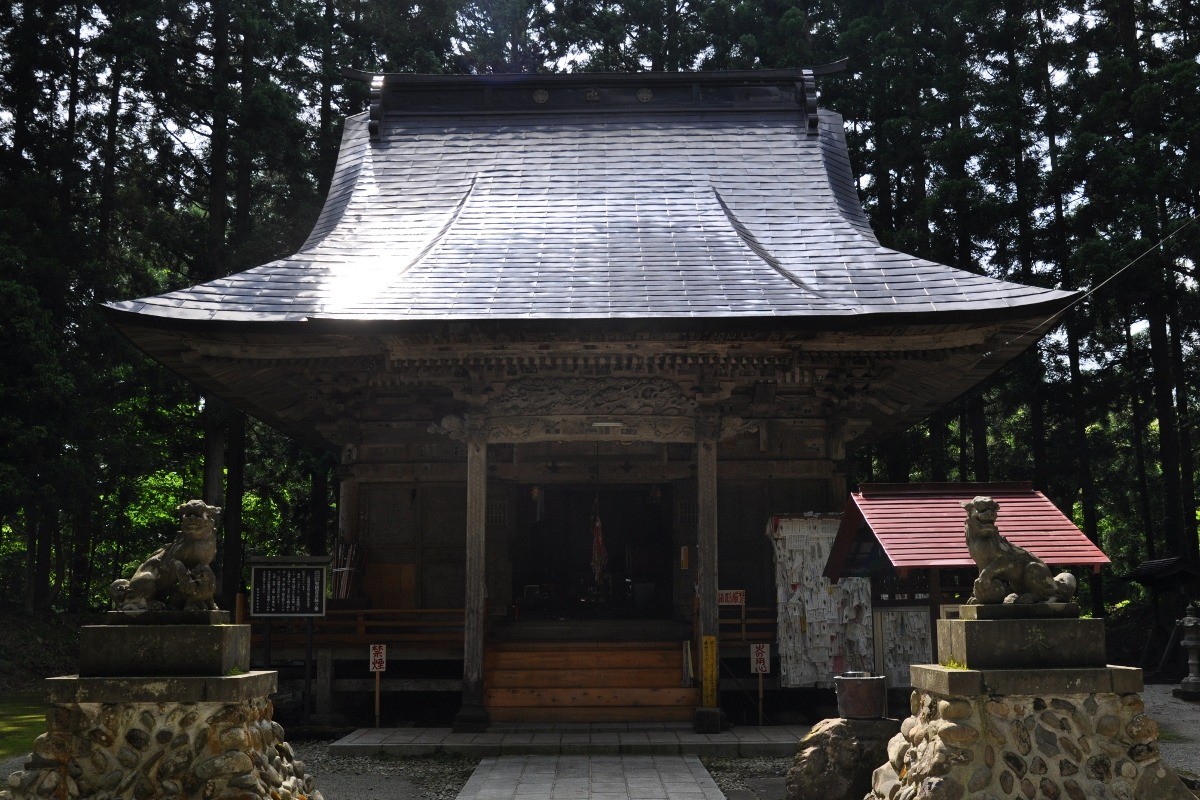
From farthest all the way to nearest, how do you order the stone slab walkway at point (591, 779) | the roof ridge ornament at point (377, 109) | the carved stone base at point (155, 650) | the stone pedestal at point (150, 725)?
the roof ridge ornament at point (377, 109)
the stone slab walkway at point (591, 779)
the carved stone base at point (155, 650)
the stone pedestal at point (150, 725)

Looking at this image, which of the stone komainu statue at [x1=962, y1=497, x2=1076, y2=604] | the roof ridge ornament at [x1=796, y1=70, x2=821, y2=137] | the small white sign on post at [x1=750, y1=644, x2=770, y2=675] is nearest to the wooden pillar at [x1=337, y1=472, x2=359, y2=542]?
the small white sign on post at [x1=750, y1=644, x2=770, y2=675]

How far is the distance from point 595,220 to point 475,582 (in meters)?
4.67

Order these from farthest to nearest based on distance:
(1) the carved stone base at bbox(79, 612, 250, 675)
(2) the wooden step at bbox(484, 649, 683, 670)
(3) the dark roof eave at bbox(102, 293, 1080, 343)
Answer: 1. (2) the wooden step at bbox(484, 649, 683, 670)
2. (3) the dark roof eave at bbox(102, 293, 1080, 343)
3. (1) the carved stone base at bbox(79, 612, 250, 675)

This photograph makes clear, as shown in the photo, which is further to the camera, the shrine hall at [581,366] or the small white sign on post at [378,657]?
the small white sign on post at [378,657]

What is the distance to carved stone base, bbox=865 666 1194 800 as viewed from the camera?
5.00m

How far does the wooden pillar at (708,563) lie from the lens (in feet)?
32.8

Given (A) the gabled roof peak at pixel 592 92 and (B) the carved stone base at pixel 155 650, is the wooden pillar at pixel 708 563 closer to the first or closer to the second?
(B) the carved stone base at pixel 155 650

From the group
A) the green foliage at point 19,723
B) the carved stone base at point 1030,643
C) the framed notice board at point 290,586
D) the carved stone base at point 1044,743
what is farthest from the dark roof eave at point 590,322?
the carved stone base at point 1044,743

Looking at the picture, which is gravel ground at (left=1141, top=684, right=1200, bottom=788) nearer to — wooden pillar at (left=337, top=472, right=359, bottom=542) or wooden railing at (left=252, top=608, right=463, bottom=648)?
wooden railing at (left=252, top=608, right=463, bottom=648)

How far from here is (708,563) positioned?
10.3 m

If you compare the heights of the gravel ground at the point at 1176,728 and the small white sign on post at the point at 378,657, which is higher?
the small white sign on post at the point at 378,657

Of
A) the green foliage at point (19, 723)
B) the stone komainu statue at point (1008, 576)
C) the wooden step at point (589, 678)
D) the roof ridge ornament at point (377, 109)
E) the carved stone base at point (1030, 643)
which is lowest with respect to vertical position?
the green foliage at point (19, 723)

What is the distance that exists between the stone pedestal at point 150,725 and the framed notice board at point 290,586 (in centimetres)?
512

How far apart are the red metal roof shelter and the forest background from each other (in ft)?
27.3
